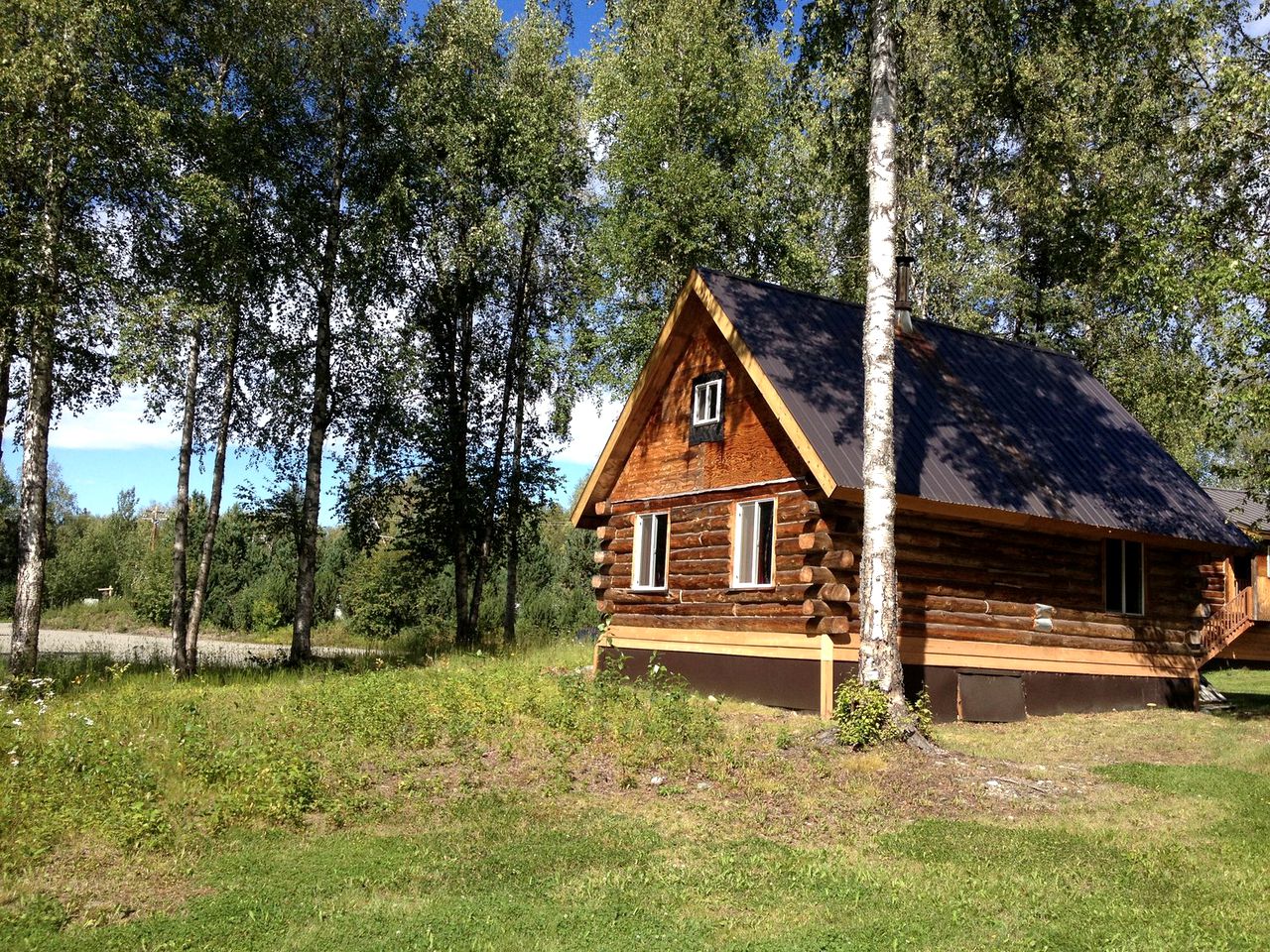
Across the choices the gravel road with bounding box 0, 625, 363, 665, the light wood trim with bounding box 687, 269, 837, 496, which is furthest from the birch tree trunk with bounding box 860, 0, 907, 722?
the gravel road with bounding box 0, 625, 363, 665

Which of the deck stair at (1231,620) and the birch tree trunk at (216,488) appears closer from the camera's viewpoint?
the birch tree trunk at (216,488)

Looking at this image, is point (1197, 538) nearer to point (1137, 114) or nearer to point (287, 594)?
point (1137, 114)

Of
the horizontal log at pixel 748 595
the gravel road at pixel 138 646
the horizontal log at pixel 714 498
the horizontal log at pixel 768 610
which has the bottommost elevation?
the gravel road at pixel 138 646

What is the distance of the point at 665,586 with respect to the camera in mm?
17844

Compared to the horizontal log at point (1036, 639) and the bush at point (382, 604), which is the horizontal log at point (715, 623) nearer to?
the horizontal log at point (1036, 639)

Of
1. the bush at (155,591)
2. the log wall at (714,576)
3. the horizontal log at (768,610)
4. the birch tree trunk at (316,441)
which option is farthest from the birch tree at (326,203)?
the bush at (155,591)

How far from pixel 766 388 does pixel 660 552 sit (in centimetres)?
478

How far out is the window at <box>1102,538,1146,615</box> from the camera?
17594 mm

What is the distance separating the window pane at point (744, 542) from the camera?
1616cm

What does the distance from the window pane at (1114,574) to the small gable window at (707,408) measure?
7.23 meters

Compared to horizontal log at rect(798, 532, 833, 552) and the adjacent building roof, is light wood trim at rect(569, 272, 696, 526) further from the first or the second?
horizontal log at rect(798, 532, 833, 552)

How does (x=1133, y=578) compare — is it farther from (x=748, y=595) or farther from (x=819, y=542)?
(x=748, y=595)

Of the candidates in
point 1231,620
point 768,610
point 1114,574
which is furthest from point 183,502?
point 1231,620

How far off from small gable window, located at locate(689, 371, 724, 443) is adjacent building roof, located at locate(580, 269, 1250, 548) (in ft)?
3.91
